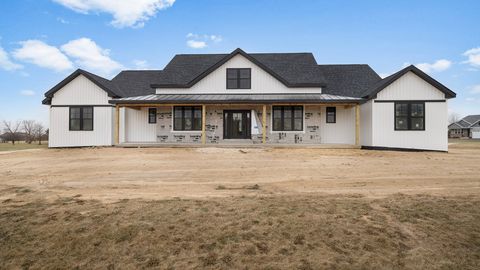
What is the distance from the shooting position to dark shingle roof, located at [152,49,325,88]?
1881cm

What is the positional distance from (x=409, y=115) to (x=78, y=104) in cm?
2135

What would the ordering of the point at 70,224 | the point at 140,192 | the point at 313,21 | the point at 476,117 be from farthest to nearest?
the point at 476,117 → the point at 313,21 → the point at 140,192 → the point at 70,224

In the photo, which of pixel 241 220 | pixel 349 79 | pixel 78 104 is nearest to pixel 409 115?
pixel 349 79

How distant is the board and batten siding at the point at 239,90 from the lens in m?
18.9

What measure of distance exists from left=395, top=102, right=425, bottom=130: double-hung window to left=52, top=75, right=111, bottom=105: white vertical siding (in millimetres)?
18669

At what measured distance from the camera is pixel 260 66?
61.6 ft

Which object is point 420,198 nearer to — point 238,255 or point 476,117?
point 238,255

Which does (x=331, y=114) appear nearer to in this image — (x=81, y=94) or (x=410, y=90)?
(x=410, y=90)

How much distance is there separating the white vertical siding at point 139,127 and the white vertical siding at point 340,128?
11.9 metres

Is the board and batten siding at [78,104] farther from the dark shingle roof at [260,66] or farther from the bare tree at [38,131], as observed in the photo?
the bare tree at [38,131]

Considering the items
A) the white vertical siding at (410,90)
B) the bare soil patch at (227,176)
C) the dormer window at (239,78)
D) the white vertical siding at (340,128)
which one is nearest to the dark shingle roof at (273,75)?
the white vertical siding at (410,90)

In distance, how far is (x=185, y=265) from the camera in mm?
3594

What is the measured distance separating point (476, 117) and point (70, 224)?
271 feet

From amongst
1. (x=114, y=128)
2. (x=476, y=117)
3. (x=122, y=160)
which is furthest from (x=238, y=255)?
(x=476, y=117)
